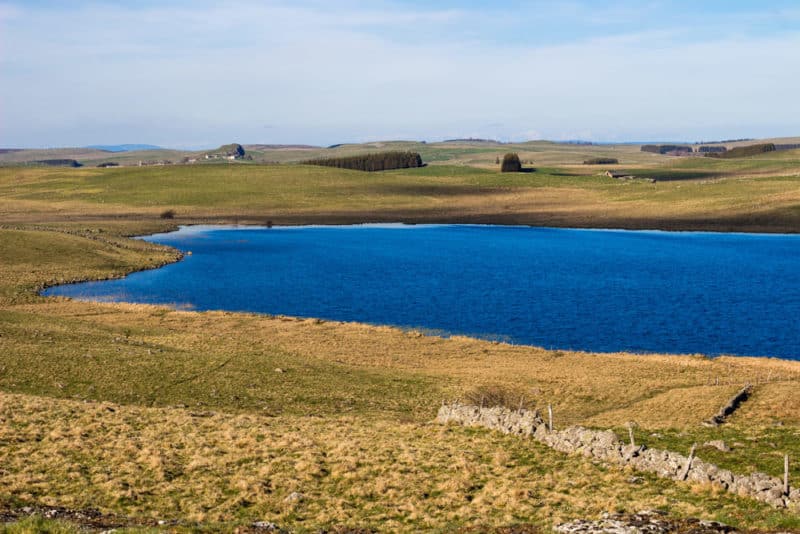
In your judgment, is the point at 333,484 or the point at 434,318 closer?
the point at 333,484

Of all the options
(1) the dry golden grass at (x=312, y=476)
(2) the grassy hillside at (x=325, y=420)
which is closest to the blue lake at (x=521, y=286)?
(2) the grassy hillside at (x=325, y=420)

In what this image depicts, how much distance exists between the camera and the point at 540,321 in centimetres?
6184

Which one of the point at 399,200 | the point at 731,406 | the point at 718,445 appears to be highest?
the point at 399,200

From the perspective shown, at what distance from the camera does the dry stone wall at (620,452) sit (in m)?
18.9

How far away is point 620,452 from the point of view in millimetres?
22672

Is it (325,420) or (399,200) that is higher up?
(399,200)

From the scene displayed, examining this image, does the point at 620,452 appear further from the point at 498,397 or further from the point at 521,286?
the point at 521,286

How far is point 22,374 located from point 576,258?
7819 centimetres

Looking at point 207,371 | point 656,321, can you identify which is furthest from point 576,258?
point 207,371

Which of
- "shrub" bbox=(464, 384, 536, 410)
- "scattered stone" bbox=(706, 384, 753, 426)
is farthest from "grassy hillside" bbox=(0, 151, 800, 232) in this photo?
"shrub" bbox=(464, 384, 536, 410)

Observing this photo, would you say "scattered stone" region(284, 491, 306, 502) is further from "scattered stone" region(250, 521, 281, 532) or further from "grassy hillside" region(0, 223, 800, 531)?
"scattered stone" region(250, 521, 281, 532)

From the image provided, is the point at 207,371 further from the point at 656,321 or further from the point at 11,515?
the point at 656,321

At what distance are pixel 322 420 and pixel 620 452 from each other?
40.0 feet

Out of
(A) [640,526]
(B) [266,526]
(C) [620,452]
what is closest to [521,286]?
(C) [620,452]
